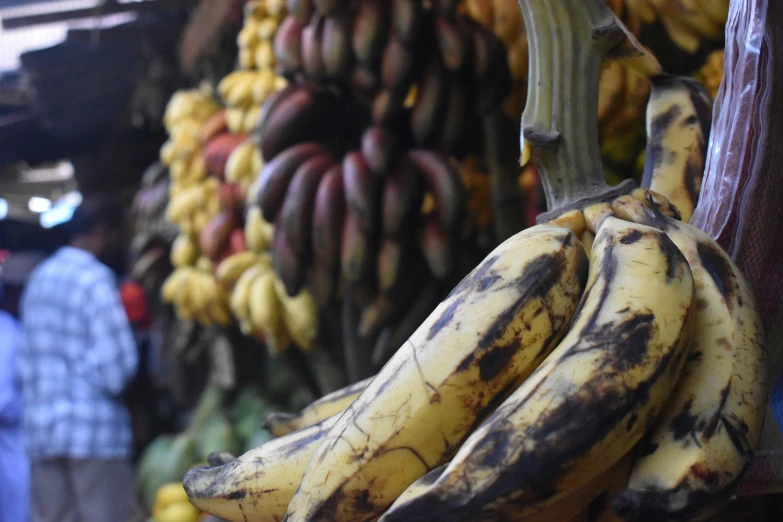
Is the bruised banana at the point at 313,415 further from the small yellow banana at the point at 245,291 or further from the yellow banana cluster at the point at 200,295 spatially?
the yellow banana cluster at the point at 200,295

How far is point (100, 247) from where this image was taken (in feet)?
9.02

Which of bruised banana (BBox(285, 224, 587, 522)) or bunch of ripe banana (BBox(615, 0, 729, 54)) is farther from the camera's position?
bunch of ripe banana (BBox(615, 0, 729, 54))

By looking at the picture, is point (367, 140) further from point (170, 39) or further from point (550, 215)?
point (170, 39)

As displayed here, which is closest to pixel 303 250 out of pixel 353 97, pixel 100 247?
pixel 353 97

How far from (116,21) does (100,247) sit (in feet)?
2.92

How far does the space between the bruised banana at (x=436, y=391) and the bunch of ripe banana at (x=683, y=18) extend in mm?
777

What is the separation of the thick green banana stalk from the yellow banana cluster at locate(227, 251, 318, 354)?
0.96m

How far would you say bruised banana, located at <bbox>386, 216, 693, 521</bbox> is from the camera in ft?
1.45

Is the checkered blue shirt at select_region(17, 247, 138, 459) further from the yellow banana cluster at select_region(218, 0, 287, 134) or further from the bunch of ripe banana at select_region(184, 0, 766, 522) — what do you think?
the bunch of ripe banana at select_region(184, 0, 766, 522)

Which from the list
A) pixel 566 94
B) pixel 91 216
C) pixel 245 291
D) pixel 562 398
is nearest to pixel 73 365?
pixel 91 216

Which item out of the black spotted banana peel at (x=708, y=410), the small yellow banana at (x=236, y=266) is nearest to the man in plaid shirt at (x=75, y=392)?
the small yellow banana at (x=236, y=266)

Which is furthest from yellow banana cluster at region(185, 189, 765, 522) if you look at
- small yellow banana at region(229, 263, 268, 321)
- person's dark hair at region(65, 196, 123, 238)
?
person's dark hair at region(65, 196, 123, 238)

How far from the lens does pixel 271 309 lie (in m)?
1.65

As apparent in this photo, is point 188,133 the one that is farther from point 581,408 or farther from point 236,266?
point 581,408
